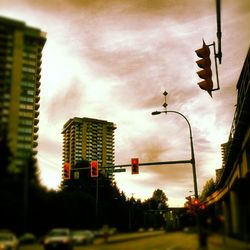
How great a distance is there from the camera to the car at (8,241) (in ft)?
74.3

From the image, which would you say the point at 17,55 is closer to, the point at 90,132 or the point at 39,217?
the point at 39,217

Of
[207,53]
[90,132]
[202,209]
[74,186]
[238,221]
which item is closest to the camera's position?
[207,53]

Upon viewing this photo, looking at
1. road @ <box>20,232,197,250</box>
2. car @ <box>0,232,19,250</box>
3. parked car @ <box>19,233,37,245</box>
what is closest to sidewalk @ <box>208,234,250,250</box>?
road @ <box>20,232,197,250</box>

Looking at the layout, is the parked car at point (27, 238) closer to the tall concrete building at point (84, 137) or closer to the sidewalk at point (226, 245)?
the sidewalk at point (226, 245)

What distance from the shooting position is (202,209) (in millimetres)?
36344

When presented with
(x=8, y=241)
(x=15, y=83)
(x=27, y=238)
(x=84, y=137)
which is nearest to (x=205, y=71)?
(x=8, y=241)

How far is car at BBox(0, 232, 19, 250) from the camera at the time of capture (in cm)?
2264

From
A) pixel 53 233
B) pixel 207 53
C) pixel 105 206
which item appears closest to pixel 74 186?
pixel 105 206

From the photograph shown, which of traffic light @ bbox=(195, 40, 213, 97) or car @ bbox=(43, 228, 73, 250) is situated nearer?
traffic light @ bbox=(195, 40, 213, 97)

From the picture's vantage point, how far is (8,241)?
75.5 ft

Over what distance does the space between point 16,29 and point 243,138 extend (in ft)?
72.4

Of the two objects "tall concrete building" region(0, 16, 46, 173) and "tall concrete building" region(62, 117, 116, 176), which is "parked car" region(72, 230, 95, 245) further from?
"tall concrete building" region(62, 117, 116, 176)

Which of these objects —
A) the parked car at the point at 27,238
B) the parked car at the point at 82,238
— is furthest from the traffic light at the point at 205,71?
the parked car at the point at 82,238

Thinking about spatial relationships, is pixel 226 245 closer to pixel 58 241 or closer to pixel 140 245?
pixel 140 245
